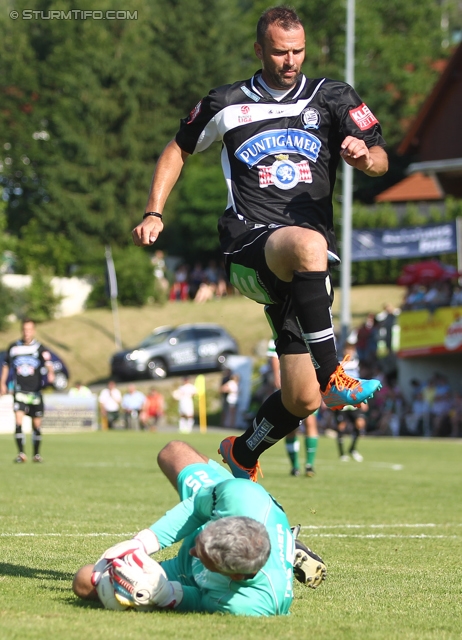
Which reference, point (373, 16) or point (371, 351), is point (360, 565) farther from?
point (373, 16)

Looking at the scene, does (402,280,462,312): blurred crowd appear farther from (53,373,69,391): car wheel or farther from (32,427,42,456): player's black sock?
(53,373,69,391): car wheel

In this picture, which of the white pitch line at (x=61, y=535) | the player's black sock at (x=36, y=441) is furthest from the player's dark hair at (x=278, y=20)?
the player's black sock at (x=36, y=441)

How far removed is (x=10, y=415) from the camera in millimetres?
31703

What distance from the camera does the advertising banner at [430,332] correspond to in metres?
27.1

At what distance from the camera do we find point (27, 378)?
17.0 metres

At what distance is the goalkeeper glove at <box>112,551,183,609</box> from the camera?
14.8 feet

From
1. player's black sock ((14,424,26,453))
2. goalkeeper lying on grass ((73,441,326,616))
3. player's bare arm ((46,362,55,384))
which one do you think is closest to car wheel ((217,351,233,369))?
player's black sock ((14,424,26,453))

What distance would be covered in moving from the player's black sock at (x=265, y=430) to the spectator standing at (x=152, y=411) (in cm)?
2870

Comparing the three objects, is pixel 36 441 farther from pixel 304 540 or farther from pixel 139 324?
pixel 139 324

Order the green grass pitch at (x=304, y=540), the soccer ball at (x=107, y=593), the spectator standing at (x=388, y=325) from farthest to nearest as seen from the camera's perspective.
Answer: the spectator standing at (x=388, y=325)
the soccer ball at (x=107, y=593)
the green grass pitch at (x=304, y=540)

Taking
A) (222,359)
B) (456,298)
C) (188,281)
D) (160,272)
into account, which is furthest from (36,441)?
(188,281)

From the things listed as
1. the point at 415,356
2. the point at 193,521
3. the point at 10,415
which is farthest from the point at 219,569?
the point at 10,415

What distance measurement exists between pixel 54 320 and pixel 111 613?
1859 inches

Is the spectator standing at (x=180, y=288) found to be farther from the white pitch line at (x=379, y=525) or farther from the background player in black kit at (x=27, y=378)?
the white pitch line at (x=379, y=525)
